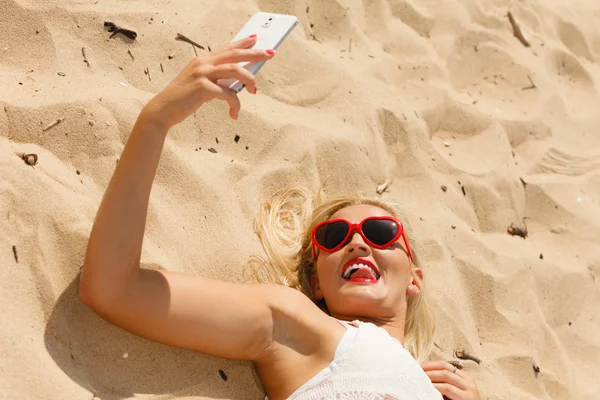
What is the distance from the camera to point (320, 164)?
4.07 m

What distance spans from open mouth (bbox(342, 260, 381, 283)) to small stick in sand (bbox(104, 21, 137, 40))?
148 cm

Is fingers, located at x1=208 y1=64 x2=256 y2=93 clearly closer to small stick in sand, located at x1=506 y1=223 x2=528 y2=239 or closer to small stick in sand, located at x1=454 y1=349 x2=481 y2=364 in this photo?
small stick in sand, located at x1=454 y1=349 x2=481 y2=364

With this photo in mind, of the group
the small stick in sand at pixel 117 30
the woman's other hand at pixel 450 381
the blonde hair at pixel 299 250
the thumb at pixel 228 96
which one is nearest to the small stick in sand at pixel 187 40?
the small stick in sand at pixel 117 30

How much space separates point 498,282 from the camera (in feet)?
13.6

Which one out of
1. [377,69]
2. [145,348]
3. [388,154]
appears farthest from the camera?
[377,69]

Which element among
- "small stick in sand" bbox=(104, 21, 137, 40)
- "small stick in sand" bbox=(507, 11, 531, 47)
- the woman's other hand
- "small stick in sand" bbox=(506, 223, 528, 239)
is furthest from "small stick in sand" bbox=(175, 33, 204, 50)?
"small stick in sand" bbox=(507, 11, 531, 47)

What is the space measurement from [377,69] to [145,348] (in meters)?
2.47

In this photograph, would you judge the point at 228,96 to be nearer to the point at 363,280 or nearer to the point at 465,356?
the point at 363,280

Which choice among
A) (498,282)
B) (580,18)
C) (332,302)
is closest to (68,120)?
(332,302)

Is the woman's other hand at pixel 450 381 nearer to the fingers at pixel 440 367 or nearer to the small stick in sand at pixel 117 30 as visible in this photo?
the fingers at pixel 440 367

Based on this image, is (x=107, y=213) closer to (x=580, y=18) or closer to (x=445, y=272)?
(x=445, y=272)

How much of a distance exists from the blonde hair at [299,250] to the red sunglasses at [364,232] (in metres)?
0.21

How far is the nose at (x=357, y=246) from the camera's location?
3.38m

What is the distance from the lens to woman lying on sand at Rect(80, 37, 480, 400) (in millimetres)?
2699
